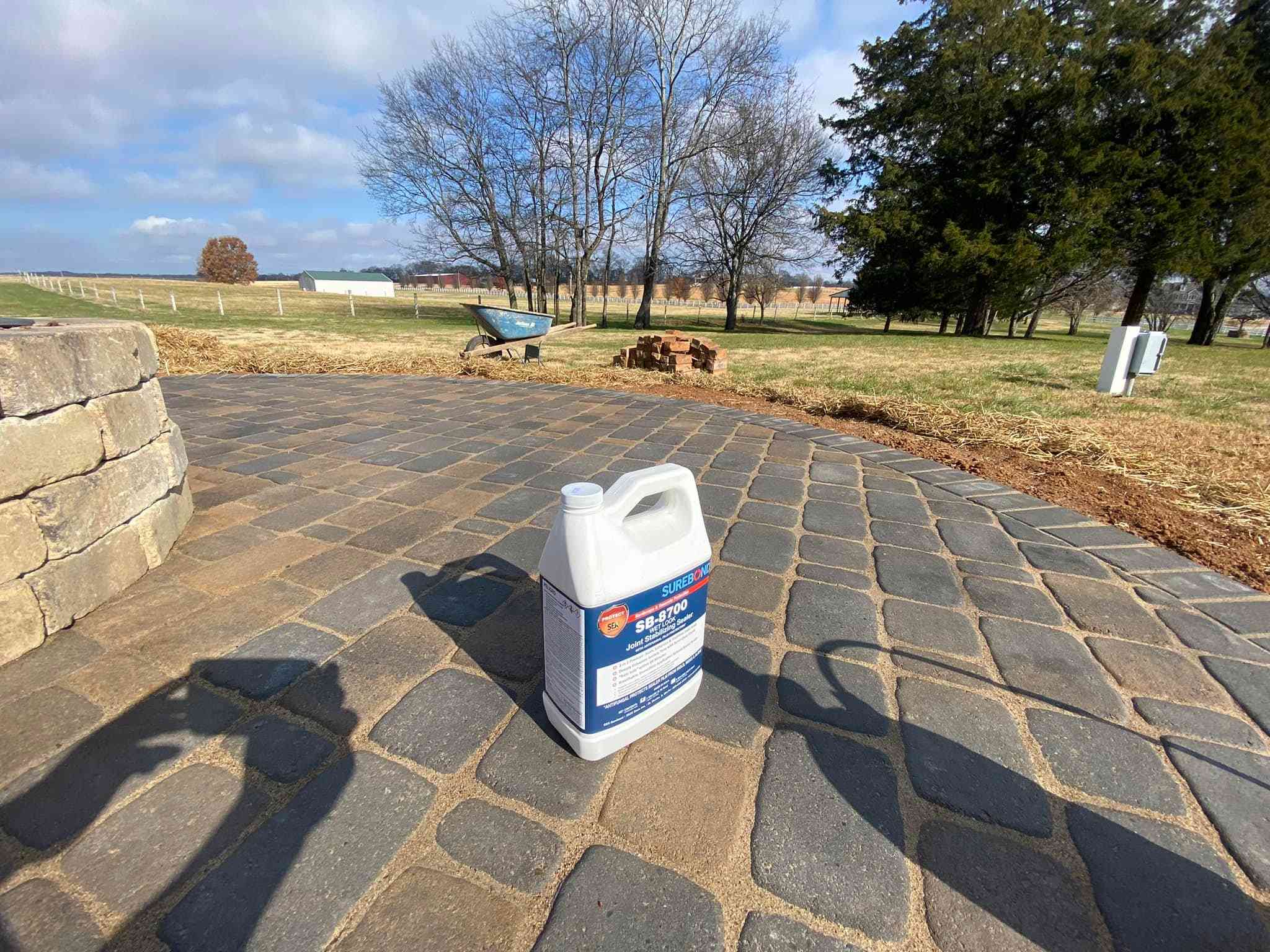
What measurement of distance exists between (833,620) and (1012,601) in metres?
0.88

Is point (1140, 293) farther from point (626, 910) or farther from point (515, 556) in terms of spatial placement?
point (626, 910)

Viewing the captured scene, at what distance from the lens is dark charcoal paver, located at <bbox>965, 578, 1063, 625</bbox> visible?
219 centimetres

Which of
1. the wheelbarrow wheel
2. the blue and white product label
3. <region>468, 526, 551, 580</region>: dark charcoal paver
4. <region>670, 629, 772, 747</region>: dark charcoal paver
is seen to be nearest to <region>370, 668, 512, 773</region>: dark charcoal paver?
the blue and white product label

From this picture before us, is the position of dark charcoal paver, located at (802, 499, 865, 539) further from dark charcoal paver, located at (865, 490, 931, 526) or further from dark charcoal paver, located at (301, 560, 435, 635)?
dark charcoal paver, located at (301, 560, 435, 635)

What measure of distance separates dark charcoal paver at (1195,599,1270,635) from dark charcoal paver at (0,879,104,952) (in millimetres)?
3691

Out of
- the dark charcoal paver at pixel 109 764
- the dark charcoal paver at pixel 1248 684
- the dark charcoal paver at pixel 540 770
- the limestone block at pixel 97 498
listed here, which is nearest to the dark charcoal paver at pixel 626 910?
the dark charcoal paver at pixel 540 770

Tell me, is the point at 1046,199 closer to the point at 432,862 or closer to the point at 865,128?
the point at 865,128

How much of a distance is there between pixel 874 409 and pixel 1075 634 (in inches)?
159

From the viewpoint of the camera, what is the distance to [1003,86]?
21.4 meters

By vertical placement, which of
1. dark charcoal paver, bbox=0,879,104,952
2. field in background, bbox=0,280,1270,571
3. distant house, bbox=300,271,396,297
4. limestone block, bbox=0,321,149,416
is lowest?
dark charcoal paver, bbox=0,879,104,952

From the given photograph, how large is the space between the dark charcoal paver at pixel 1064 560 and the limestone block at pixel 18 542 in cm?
419

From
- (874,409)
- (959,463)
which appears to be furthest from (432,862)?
(874,409)

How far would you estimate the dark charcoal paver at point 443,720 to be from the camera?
146 centimetres

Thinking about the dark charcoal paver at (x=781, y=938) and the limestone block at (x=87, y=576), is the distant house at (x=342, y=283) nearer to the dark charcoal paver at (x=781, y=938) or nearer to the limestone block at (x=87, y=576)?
the limestone block at (x=87, y=576)
